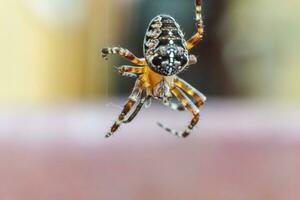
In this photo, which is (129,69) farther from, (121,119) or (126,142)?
(126,142)

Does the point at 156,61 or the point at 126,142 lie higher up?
the point at 156,61

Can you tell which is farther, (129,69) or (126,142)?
(126,142)

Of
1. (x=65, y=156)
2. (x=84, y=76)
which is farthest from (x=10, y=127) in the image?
(x=84, y=76)

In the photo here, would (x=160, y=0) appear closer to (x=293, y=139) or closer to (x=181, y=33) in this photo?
(x=181, y=33)

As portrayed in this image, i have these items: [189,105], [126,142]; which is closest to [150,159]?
[126,142]

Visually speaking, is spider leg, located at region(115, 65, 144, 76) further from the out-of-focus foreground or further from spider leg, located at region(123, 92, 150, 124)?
the out-of-focus foreground

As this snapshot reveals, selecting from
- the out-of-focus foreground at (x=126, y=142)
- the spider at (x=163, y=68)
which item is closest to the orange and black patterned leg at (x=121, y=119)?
the spider at (x=163, y=68)
